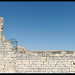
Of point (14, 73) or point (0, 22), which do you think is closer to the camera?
point (14, 73)

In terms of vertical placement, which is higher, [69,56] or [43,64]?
[69,56]

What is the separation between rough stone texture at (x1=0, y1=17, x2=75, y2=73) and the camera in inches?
316

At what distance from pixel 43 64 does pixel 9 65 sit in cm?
246

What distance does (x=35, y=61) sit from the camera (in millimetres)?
8203

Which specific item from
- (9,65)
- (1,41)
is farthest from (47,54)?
(1,41)

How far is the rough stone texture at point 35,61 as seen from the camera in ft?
26.3

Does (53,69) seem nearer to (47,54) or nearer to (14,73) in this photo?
(47,54)

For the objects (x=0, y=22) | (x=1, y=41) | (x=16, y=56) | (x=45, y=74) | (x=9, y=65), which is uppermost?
(x=0, y=22)

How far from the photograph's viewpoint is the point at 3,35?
348 inches

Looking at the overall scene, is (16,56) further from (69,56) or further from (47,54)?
(69,56)

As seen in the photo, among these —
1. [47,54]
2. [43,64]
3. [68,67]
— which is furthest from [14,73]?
[68,67]

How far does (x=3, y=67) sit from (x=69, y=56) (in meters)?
4.81

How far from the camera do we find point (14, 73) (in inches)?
318

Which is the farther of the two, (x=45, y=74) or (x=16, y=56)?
(x=16, y=56)
